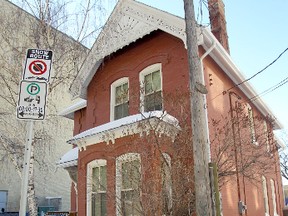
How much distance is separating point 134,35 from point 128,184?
198 inches

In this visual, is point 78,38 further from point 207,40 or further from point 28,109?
point 28,109

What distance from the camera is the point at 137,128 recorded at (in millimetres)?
9016

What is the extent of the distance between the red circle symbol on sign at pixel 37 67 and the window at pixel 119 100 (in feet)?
25.8

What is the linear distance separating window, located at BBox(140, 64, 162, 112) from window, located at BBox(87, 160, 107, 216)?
2.25 metres

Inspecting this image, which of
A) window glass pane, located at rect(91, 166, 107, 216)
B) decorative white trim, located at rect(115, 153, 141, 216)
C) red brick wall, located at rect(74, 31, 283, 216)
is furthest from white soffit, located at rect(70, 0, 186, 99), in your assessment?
window glass pane, located at rect(91, 166, 107, 216)

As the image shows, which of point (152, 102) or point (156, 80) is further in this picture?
point (156, 80)

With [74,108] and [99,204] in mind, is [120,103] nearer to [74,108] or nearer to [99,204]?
[99,204]

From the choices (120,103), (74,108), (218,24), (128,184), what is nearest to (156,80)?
(120,103)

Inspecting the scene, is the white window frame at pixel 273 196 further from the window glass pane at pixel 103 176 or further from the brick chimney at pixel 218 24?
the window glass pane at pixel 103 176

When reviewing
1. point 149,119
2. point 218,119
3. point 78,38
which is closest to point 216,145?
point 218,119

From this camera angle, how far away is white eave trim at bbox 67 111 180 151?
8.62m

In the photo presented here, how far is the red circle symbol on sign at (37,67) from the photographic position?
4.18 metres

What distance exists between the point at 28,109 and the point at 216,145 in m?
7.16

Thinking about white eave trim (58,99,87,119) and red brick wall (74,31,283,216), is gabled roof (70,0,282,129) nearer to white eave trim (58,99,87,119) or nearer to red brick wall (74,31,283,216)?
red brick wall (74,31,283,216)
